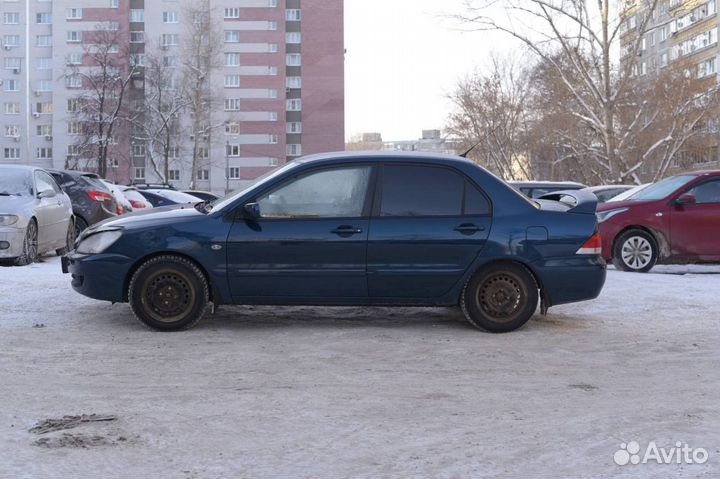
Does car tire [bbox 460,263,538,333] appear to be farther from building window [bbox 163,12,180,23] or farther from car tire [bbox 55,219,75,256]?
building window [bbox 163,12,180,23]

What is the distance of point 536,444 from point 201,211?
162 inches

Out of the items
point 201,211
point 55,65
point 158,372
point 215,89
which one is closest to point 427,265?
point 201,211

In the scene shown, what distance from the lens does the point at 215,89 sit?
8312 cm

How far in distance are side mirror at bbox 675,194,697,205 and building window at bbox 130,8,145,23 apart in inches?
3202

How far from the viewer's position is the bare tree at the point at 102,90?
69.0 m

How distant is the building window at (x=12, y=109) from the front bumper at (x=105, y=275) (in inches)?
3592

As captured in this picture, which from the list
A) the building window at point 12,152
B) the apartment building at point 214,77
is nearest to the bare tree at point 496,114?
the apartment building at point 214,77

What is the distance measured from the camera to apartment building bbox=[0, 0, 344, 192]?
279ft

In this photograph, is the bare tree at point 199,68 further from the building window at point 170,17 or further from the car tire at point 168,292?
the car tire at point 168,292

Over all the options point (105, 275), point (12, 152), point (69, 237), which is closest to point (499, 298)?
point (105, 275)

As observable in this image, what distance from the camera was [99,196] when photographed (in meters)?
15.5

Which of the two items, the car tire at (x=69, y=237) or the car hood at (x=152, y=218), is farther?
the car tire at (x=69, y=237)

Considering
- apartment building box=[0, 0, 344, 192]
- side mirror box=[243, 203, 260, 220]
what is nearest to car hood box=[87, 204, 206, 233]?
side mirror box=[243, 203, 260, 220]

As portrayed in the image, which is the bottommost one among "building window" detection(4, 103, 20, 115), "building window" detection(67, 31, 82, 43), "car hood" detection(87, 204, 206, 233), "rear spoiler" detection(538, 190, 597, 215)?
"car hood" detection(87, 204, 206, 233)
